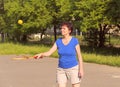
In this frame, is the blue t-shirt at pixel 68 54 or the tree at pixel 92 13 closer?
the blue t-shirt at pixel 68 54

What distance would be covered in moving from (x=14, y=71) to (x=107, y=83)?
16.4 feet

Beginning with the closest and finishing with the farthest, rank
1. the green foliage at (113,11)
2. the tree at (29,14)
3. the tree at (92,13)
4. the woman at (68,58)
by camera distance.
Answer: the woman at (68,58), the green foliage at (113,11), the tree at (92,13), the tree at (29,14)

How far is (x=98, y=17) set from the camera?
23734mm

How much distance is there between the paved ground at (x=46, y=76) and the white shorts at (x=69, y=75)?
454cm

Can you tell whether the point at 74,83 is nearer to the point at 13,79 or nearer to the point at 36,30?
the point at 13,79

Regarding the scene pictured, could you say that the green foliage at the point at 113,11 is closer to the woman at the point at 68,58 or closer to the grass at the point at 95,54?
the grass at the point at 95,54

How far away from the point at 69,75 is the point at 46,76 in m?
6.97

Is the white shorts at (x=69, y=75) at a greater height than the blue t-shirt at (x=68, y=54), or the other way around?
the blue t-shirt at (x=68, y=54)

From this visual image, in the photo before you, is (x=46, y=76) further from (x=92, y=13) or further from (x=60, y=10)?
(x=60, y=10)

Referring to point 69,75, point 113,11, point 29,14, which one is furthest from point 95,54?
point 69,75

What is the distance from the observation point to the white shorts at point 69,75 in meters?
8.06

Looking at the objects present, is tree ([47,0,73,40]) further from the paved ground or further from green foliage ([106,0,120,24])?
the paved ground

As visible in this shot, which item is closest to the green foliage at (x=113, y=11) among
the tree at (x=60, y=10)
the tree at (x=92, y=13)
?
the tree at (x=92, y=13)

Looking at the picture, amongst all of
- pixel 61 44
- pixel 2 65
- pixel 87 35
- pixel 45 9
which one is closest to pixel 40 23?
pixel 45 9
